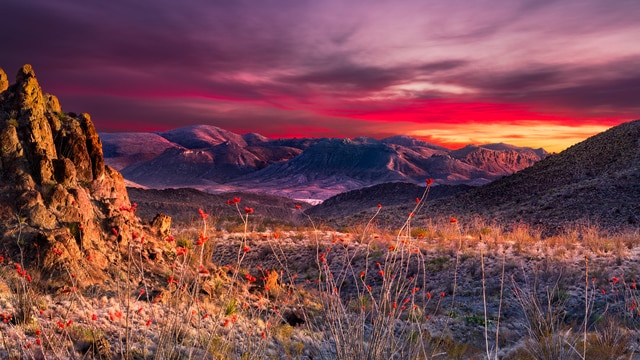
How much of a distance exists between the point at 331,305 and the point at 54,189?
219 inches

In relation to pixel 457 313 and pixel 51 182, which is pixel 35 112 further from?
pixel 457 313

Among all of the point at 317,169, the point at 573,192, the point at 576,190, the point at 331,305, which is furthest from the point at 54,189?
the point at 317,169

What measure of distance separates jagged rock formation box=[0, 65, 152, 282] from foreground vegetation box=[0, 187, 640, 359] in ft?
1.00

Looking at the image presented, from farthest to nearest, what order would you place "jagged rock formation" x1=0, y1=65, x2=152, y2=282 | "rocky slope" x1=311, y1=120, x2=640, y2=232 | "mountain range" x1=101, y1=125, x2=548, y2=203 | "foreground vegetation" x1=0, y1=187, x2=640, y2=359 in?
"mountain range" x1=101, y1=125, x2=548, y2=203 < "rocky slope" x1=311, y1=120, x2=640, y2=232 < "jagged rock formation" x1=0, y1=65, x2=152, y2=282 < "foreground vegetation" x1=0, y1=187, x2=640, y2=359

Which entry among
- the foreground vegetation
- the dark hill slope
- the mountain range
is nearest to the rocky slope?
the dark hill slope

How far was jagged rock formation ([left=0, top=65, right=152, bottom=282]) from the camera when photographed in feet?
24.2

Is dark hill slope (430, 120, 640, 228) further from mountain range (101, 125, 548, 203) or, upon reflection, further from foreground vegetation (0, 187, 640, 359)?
mountain range (101, 125, 548, 203)

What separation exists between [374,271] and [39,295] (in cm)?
913

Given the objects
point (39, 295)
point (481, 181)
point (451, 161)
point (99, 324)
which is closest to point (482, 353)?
point (99, 324)

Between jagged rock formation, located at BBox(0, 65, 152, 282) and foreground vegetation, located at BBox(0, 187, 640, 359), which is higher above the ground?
jagged rock formation, located at BBox(0, 65, 152, 282)

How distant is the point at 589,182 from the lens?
34.8m

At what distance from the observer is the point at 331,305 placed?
6.15 metres

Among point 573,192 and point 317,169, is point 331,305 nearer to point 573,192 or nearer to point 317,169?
point 573,192

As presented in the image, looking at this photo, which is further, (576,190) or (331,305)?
(576,190)
